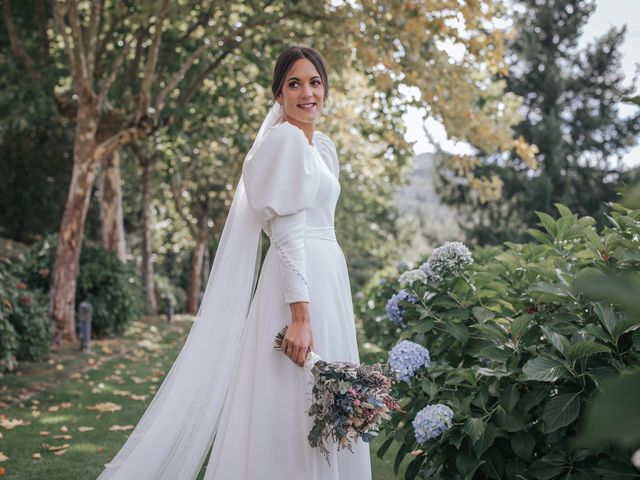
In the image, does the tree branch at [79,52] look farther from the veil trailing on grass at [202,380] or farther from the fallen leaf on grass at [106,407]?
the veil trailing on grass at [202,380]

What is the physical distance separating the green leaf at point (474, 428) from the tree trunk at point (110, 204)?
12710 mm

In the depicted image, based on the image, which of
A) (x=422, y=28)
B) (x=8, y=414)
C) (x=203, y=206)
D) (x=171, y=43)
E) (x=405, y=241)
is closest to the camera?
(x=8, y=414)

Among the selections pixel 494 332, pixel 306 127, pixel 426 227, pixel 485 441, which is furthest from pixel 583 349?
pixel 426 227

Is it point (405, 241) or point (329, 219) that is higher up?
point (405, 241)

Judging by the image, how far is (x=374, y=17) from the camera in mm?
9383

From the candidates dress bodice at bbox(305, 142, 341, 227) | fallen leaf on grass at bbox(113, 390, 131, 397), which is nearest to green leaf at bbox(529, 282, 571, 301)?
dress bodice at bbox(305, 142, 341, 227)

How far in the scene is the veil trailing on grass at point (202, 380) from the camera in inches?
117

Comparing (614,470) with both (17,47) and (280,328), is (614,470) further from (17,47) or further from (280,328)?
(17,47)

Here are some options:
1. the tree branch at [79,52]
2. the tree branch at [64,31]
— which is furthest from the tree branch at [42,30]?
the tree branch at [79,52]

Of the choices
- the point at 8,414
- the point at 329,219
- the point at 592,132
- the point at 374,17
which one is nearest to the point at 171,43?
the point at 374,17

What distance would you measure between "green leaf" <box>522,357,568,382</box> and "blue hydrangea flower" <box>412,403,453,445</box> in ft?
1.28

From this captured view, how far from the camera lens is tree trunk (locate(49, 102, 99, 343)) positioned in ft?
35.1

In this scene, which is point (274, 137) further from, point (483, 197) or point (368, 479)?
point (483, 197)

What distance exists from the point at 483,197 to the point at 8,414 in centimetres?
796
